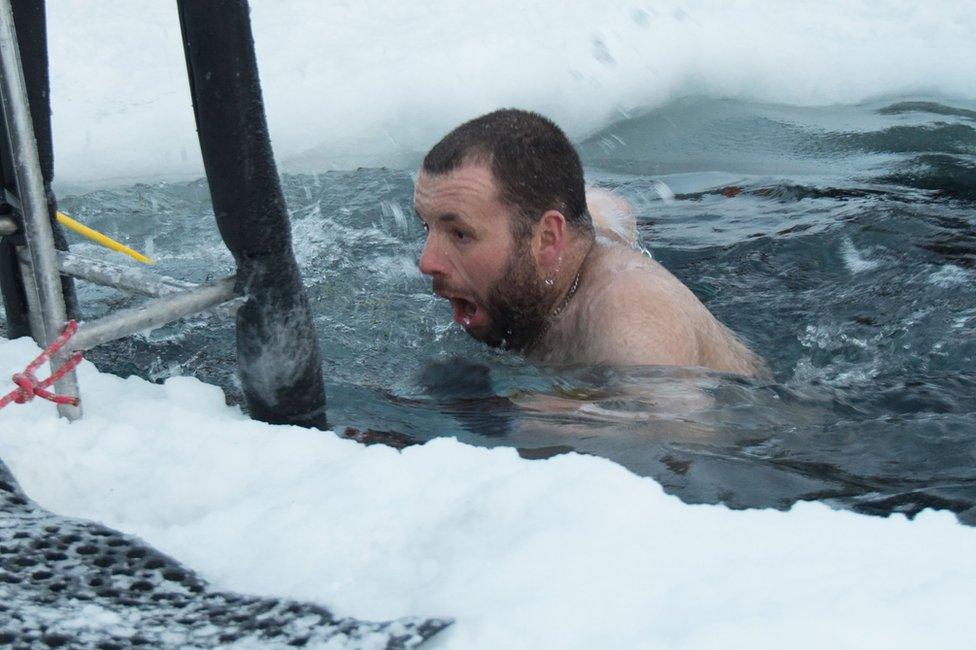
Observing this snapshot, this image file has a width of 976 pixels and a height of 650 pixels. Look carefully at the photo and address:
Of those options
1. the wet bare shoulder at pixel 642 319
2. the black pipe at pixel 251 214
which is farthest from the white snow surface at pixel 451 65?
the black pipe at pixel 251 214

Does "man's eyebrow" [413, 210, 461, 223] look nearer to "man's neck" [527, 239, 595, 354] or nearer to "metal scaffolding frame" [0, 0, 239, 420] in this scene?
"man's neck" [527, 239, 595, 354]

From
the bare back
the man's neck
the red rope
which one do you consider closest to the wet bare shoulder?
the bare back

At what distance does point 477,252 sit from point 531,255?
173 millimetres

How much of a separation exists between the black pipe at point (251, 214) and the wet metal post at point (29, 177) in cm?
26

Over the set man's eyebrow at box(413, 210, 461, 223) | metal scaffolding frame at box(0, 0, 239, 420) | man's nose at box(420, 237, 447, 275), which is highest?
metal scaffolding frame at box(0, 0, 239, 420)

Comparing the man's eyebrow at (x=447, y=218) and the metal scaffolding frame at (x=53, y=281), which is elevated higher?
the metal scaffolding frame at (x=53, y=281)

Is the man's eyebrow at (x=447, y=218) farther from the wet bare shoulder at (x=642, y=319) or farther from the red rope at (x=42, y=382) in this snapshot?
the red rope at (x=42, y=382)

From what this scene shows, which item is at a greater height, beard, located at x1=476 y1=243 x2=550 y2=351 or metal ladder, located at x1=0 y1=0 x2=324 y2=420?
metal ladder, located at x1=0 y1=0 x2=324 y2=420

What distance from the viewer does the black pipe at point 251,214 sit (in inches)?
68.7

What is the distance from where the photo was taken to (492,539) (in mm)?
1478

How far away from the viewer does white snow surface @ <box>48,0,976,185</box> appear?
622cm

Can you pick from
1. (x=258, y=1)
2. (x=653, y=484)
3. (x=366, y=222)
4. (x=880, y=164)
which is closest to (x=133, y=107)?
(x=258, y=1)

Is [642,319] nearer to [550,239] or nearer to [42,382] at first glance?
[550,239]

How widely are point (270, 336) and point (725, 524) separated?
88 cm
